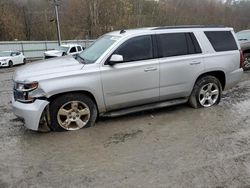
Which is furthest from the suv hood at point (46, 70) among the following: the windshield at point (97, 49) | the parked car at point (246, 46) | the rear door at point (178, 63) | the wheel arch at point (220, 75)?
the parked car at point (246, 46)

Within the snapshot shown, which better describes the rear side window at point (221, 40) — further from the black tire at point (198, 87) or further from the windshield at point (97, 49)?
the windshield at point (97, 49)

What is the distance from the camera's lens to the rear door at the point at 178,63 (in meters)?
6.20

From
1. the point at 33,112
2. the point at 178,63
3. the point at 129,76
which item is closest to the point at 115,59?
the point at 129,76

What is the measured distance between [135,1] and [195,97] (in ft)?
163

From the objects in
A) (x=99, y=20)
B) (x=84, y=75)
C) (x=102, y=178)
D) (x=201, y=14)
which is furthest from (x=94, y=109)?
(x=201, y=14)

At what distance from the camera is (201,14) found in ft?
199

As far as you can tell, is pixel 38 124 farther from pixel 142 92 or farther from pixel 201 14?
pixel 201 14

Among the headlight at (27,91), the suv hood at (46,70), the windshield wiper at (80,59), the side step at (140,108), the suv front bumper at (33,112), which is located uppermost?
the windshield wiper at (80,59)

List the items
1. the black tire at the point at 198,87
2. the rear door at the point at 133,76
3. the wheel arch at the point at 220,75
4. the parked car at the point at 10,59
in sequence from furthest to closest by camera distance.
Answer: the parked car at the point at 10,59 → the wheel arch at the point at 220,75 → the black tire at the point at 198,87 → the rear door at the point at 133,76

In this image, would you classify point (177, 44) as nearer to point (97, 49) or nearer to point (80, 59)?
point (97, 49)

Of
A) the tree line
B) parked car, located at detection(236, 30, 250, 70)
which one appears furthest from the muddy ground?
the tree line

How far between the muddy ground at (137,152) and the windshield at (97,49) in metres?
1.27

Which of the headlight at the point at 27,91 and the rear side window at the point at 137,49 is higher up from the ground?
the rear side window at the point at 137,49

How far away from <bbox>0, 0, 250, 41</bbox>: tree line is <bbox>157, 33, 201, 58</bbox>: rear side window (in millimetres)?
41472
